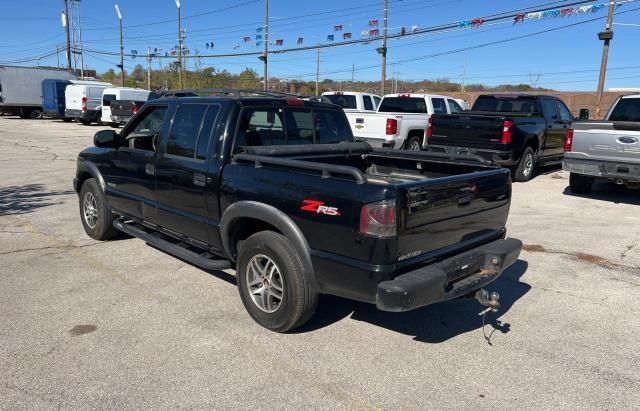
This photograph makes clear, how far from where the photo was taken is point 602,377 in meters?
3.35

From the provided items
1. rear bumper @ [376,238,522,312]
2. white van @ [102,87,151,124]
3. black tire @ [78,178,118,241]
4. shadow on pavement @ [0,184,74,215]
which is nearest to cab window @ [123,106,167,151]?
black tire @ [78,178,118,241]

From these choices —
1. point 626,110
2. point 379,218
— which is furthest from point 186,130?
point 626,110

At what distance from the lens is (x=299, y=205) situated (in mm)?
3488

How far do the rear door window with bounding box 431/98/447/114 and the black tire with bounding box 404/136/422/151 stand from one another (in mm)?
1250

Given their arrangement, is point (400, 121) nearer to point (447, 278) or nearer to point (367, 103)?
point (367, 103)

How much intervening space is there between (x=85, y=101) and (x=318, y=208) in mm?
29791

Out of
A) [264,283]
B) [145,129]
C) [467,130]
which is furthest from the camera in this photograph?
[467,130]

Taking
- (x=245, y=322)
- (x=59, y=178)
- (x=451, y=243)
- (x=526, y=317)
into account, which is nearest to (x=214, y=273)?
(x=245, y=322)

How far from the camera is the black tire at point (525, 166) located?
1129 centimetres

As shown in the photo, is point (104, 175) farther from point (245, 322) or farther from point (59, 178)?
point (59, 178)

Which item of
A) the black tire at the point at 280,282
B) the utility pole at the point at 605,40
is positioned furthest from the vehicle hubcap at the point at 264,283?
the utility pole at the point at 605,40

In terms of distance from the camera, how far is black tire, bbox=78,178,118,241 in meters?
5.99

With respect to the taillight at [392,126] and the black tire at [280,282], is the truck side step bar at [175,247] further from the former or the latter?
the taillight at [392,126]

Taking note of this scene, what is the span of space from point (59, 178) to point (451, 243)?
385 inches
